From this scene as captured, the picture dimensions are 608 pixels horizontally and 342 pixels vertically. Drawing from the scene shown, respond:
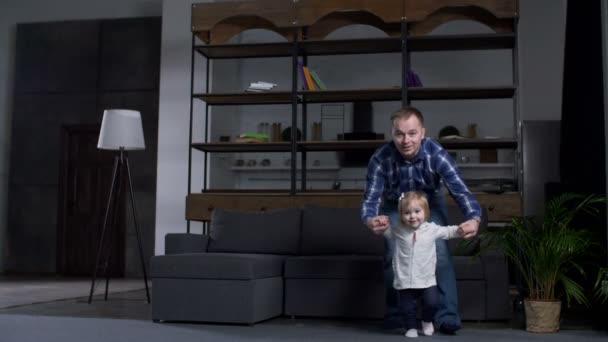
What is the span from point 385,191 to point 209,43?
11.7 ft

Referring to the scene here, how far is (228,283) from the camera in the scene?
387 cm

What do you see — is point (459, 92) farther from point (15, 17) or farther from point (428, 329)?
point (15, 17)

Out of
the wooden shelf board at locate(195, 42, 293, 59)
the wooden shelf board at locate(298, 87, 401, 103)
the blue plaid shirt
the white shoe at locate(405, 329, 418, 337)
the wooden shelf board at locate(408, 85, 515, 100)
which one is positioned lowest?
the white shoe at locate(405, 329, 418, 337)

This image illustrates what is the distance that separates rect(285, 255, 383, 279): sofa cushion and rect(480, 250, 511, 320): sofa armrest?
0.62m

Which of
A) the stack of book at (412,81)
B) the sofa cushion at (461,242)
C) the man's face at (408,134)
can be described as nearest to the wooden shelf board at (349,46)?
the stack of book at (412,81)

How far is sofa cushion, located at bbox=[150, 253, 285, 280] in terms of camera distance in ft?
12.7

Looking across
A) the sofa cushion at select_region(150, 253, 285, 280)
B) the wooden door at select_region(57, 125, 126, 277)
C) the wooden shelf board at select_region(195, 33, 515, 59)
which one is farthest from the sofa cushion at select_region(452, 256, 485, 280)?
the wooden door at select_region(57, 125, 126, 277)

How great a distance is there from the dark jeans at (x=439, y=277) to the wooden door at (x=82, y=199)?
5637 millimetres

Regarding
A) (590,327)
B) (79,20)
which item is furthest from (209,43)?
(590,327)

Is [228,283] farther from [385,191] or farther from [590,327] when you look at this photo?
[590,327]

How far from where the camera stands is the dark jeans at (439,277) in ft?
11.5

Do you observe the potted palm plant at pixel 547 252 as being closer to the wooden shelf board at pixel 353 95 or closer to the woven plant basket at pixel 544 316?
the woven plant basket at pixel 544 316

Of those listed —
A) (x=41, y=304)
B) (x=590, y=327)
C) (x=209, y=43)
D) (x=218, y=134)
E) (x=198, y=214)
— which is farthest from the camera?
(x=218, y=134)

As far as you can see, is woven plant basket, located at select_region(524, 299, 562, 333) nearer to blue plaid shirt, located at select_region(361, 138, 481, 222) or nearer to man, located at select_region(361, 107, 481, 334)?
man, located at select_region(361, 107, 481, 334)
